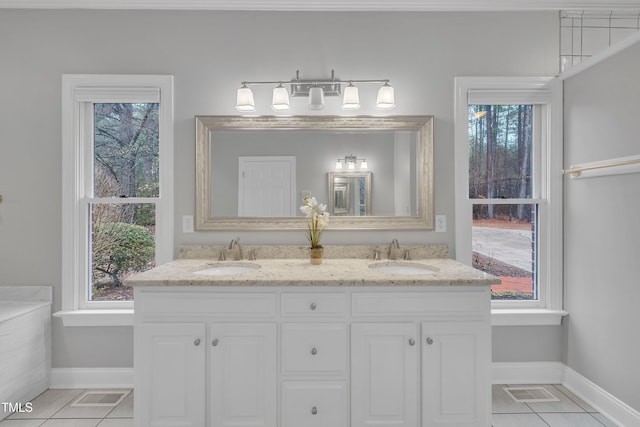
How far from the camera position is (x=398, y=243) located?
2430 mm

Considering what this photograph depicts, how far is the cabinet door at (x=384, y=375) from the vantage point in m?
1.79

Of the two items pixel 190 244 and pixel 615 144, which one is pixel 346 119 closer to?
pixel 190 244

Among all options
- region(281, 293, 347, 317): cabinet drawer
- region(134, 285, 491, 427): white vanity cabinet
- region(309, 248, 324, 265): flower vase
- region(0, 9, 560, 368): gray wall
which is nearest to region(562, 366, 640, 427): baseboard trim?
region(0, 9, 560, 368): gray wall

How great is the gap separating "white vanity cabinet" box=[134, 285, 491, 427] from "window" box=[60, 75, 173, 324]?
0.84 m

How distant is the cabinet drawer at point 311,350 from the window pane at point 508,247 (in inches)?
50.8

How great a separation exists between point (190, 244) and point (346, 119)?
1.34 m

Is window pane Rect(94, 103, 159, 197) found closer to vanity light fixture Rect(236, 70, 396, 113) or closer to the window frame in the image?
vanity light fixture Rect(236, 70, 396, 113)

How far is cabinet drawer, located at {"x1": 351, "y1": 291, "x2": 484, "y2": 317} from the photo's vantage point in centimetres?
180

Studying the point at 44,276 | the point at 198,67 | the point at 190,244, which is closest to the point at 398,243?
the point at 190,244

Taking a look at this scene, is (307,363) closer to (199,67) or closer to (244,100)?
(244,100)

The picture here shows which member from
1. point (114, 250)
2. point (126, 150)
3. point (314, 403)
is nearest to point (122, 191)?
point (126, 150)

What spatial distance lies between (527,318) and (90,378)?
295cm

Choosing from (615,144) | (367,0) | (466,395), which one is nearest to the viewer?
(466,395)

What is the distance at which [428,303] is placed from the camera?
5.91ft
